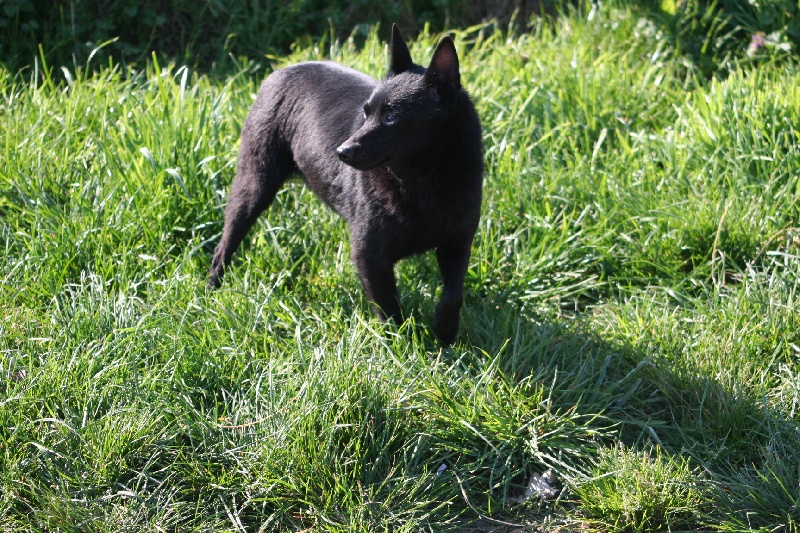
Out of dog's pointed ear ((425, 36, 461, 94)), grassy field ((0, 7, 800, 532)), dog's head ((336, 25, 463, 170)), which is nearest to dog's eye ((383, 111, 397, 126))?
dog's head ((336, 25, 463, 170))

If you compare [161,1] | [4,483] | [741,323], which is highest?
[161,1]

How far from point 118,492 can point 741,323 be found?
94.4 inches

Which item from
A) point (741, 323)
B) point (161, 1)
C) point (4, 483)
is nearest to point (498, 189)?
point (741, 323)

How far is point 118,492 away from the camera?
2818 mm

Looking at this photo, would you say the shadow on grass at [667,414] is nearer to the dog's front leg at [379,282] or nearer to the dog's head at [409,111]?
the dog's front leg at [379,282]

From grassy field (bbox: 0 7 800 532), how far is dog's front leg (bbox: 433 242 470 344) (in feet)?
0.27

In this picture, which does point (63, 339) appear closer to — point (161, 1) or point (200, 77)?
point (200, 77)

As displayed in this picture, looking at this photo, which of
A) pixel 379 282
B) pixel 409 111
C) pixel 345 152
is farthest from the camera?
pixel 379 282

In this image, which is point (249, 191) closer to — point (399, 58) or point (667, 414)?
point (399, 58)

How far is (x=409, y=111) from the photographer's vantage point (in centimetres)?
320

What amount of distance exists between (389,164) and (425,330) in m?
0.67

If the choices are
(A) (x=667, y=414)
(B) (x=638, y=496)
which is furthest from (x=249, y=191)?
(B) (x=638, y=496)

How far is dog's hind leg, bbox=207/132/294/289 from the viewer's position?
12.7 ft

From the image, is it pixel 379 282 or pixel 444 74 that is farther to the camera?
pixel 379 282
